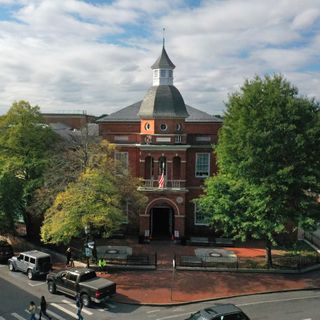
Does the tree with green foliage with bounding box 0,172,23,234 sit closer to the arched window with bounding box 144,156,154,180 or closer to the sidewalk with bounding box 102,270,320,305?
the sidewalk with bounding box 102,270,320,305

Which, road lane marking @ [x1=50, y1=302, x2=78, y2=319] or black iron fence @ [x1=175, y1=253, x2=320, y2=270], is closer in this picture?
road lane marking @ [x1=50, y1=302, x2=78, y2=319]

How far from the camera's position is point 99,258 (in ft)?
102

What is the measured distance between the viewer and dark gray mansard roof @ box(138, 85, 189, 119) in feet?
120

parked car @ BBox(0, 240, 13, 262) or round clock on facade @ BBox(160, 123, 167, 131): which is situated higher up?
round clock on facade @ BBox(160, 123, 167, 131)

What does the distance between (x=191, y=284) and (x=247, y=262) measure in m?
6.13

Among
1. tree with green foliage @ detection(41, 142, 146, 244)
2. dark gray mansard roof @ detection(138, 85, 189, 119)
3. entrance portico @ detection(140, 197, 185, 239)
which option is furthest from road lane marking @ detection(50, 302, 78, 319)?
dark gray mansard roof @ detection(138, 85, 189, 119)

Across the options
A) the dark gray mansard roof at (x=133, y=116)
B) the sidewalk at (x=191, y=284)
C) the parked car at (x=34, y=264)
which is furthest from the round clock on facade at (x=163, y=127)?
the parked car at (x=34, y=264)

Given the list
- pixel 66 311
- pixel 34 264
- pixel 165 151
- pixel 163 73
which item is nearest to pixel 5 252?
pixel 34 264

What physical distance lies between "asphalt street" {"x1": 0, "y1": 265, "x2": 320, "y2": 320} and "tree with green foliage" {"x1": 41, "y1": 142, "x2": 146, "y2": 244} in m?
4.02

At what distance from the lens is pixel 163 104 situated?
37031mm

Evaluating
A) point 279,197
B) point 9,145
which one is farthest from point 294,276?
point 9,145

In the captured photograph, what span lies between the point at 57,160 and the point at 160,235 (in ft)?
42.0

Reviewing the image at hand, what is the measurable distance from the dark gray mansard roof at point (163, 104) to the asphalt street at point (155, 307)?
17.2m

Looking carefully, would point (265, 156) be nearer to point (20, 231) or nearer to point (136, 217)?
point (136, 217)
